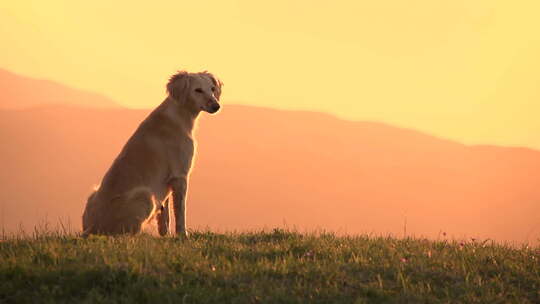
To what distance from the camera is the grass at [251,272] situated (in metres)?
7.03

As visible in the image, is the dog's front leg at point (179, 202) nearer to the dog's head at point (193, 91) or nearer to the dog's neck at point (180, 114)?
the dog's neck at point (180, 114)

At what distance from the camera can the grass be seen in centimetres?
703

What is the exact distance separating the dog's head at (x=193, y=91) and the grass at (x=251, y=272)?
2.40 m

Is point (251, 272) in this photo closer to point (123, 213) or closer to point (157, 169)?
point (123, 213)

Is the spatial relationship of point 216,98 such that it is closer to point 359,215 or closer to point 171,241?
point 171,241

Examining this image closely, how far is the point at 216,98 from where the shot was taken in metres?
11.8

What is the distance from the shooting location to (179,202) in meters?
10.8

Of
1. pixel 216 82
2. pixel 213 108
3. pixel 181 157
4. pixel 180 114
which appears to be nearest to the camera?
pixel 181 157

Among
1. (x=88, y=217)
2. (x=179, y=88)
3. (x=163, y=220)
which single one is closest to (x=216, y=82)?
(x=179, y=88)

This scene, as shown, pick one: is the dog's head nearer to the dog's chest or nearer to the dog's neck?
the dog's neck

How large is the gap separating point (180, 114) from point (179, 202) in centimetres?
149

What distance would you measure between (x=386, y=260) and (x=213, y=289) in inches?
106

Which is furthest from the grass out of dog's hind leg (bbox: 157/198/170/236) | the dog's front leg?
dog's hind leg (bbox: 157/198/170/236)

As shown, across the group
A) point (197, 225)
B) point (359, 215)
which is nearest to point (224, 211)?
point (359, 215)
